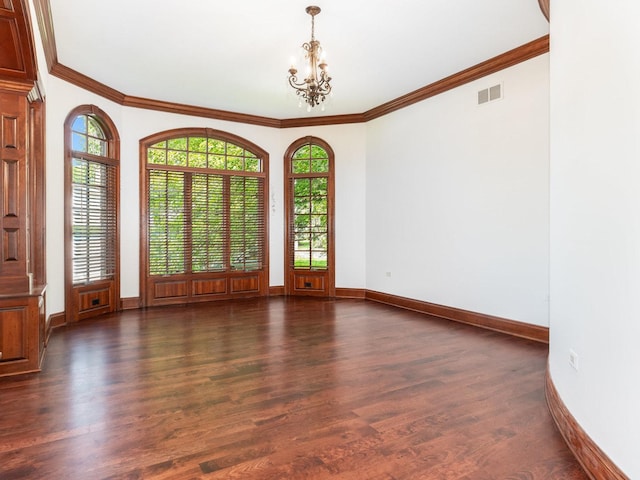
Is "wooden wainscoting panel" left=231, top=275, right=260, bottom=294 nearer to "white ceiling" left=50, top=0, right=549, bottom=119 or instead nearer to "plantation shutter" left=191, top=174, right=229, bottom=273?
"plantation shutter" left=191, top=174, right=229, bottom=273

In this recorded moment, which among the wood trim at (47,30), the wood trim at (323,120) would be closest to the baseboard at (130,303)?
the wood trim at (47,30)

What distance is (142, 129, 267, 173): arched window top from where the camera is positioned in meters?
6.93

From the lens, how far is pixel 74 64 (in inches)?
208

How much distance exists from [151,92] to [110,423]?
525 cm

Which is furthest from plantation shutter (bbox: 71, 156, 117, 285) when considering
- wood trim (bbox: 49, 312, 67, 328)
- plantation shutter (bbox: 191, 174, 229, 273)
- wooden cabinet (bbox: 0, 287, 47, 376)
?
wooden cabinet (bbox: 0, 287, 47, 376)

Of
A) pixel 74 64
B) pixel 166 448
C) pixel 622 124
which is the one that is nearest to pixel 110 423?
pixel 166 448

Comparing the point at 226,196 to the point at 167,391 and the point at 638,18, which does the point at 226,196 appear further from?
the point at 638,18

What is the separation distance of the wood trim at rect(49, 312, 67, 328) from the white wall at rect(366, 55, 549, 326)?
4.84m

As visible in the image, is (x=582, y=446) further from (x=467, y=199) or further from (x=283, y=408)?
(x=467, y=199)

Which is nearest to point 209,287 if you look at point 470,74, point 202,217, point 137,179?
point 202,217

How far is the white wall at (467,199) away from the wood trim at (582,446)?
7.16ft

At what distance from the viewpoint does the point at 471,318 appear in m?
5.54

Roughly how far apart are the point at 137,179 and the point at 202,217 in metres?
1.23

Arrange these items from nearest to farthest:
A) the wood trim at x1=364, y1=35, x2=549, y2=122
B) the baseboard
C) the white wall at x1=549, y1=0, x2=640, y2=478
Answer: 1. the white wall at x1=549, y1=0, x2=640, y2=478
2. the wood trim at x1=364, y1=35, x2=549, y2=122
3. the baseboard
